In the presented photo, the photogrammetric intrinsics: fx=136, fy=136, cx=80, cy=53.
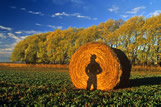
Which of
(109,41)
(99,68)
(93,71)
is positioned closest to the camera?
(99,68)

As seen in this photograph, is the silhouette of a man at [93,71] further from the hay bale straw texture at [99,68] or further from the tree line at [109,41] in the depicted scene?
the tree line at [109,41]

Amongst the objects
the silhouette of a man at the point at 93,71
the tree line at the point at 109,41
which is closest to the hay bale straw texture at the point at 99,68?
the silhouette of a man at the point at 93,71

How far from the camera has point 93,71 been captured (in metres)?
11.0

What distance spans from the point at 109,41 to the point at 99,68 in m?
35.7

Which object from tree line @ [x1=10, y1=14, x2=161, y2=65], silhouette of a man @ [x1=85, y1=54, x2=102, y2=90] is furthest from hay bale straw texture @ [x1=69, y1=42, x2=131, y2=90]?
tree line @ [x1=10, y1=14, x2=161, y2=65]

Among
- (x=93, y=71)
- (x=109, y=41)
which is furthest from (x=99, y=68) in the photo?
(x=109, y=41)

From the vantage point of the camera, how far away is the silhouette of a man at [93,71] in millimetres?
10750

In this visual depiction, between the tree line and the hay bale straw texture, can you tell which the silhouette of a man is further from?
the tree line

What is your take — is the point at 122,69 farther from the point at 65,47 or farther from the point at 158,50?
the point at 65,47

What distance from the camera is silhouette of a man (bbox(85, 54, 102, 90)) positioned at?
10.8m

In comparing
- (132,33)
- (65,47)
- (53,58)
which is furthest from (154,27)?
(53,58)

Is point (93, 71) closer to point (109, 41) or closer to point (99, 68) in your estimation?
point (99, 68)

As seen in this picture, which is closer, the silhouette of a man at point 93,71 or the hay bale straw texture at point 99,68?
the hay bale straw texture at point 99,68

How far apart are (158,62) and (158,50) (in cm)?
323
